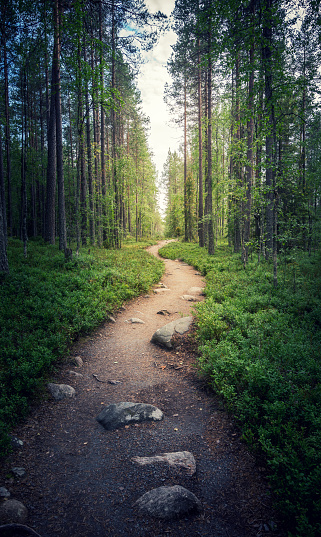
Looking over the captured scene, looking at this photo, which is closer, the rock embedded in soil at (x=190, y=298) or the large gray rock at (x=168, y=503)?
the large gray rock at (x=168, y=503)

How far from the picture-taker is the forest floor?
7.69ft

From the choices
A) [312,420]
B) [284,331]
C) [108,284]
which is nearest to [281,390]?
[312,420]

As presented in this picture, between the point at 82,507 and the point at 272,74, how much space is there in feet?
35.5

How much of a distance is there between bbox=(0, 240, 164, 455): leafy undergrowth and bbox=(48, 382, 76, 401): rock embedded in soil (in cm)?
30

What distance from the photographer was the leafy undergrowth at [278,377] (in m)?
2.31

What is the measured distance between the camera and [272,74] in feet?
24.2

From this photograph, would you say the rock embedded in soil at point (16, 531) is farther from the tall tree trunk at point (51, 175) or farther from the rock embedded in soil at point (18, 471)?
the tall tree trunk at point (51, 175)

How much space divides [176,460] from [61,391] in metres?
2.53

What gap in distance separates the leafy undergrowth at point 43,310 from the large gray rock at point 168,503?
184 cm

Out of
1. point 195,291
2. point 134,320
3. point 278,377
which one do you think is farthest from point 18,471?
point 195,291

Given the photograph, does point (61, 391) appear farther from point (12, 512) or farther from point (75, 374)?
point (12, 512)

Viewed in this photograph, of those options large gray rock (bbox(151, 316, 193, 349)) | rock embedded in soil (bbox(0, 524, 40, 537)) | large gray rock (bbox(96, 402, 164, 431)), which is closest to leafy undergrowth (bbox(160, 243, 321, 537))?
large gray rock (bbox(151, 316, 193, 349))

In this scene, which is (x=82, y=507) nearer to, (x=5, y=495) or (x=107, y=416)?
(x=5, y=495)

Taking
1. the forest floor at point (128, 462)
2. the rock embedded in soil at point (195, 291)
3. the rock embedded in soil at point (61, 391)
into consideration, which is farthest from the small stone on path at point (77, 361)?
the rock embedded in soil at point (195, 291)
